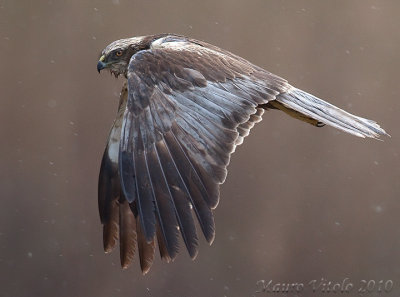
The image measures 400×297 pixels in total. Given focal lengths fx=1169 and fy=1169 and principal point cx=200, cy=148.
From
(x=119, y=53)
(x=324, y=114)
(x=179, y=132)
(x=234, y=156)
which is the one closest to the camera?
(x=179, y=132)

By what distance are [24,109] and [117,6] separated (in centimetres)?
97

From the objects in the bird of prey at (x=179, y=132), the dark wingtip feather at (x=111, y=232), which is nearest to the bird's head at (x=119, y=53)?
the bird of prey at (x=179, y=132)

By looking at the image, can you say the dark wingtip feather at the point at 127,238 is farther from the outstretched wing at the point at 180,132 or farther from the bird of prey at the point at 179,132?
the outstretched wing at the point at 180,132

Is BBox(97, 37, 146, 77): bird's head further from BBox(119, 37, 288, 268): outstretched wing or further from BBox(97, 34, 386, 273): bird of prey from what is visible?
BBox(119, 37, 288, 268): outstretched wing

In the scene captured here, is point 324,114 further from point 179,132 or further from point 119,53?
point 119,53

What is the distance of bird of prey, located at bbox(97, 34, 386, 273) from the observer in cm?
577

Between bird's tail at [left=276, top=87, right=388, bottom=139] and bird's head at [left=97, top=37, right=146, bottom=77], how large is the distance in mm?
1015

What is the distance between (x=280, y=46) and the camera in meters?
8.23

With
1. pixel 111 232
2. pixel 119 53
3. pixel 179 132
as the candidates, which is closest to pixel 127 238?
pixel 111 232

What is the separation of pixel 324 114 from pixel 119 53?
4.54 ft

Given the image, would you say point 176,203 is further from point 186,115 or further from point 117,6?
point 117,6

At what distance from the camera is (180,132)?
5984 mm

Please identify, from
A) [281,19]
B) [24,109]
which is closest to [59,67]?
[24,109]

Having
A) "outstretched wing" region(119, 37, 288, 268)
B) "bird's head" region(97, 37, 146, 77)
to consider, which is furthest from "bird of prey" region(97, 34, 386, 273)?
"bird's head" region(97, 37, 146, 77)
